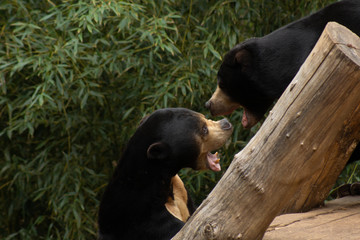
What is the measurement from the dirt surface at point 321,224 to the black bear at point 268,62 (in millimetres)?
562

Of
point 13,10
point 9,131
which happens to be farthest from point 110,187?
point 13,10

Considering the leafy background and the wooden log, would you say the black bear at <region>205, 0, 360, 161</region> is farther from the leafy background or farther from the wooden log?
the wooden log

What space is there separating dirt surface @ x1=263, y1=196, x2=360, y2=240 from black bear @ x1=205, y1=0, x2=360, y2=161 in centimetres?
56

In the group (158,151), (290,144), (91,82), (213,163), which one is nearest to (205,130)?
(213,163)

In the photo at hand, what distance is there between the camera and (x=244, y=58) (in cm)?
354

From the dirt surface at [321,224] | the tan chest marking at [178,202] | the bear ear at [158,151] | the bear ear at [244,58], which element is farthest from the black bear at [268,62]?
the bear ear at [158,151]

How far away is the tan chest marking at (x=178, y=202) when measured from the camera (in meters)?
2.87

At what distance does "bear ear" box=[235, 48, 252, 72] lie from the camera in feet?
11.6

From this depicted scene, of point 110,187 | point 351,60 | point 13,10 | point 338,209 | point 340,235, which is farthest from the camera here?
point 13,10

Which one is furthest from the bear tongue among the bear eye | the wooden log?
the wooden log

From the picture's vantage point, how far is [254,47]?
350cm

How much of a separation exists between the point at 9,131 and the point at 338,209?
7.59 ft

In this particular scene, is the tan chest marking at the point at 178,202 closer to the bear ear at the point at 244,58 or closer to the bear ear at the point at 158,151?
the bear ear at the point at 158,151

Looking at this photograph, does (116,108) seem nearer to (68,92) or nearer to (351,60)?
(68,92)
